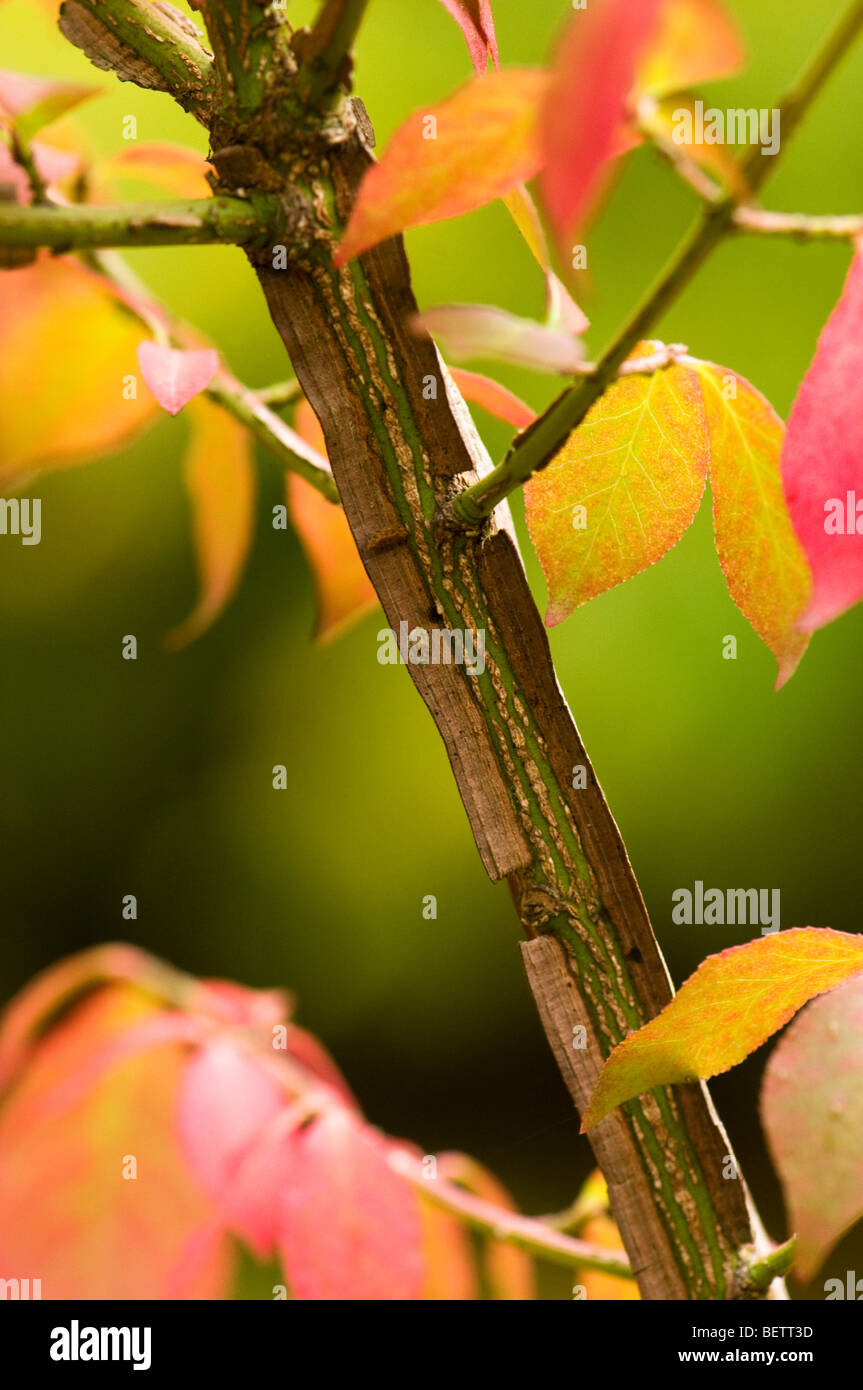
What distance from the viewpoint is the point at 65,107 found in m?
0.25

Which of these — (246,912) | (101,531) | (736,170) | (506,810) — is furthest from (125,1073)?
(101,531)

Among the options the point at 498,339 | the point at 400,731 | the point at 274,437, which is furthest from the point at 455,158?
the point at 400,731

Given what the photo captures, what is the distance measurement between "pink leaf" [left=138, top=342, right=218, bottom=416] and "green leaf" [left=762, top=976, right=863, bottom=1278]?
0.52ft

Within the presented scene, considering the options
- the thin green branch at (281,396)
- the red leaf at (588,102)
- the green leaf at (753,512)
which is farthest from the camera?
the thin green branch at (281,396)

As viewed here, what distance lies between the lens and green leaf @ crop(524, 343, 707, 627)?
22 cm

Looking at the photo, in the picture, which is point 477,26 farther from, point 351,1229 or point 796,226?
point 351,1229

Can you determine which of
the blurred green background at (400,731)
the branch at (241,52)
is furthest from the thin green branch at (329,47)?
the blurred green background at (400,731)

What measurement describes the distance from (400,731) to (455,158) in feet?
2.75

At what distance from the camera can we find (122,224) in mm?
A: 193

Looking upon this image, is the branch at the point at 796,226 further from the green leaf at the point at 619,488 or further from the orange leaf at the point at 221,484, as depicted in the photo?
the orange leaf at the point at 221,484

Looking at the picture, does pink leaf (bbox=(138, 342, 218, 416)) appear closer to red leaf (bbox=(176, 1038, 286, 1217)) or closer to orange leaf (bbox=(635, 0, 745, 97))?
orange leaf (bbox=(635, 0, 745, 97))

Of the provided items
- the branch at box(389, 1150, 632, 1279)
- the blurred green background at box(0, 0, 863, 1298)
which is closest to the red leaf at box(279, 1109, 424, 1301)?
the branch at box(389, 1150, 632, 1279)

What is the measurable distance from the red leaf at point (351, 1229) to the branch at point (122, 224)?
9.7 inches

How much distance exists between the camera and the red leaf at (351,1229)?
313mm
